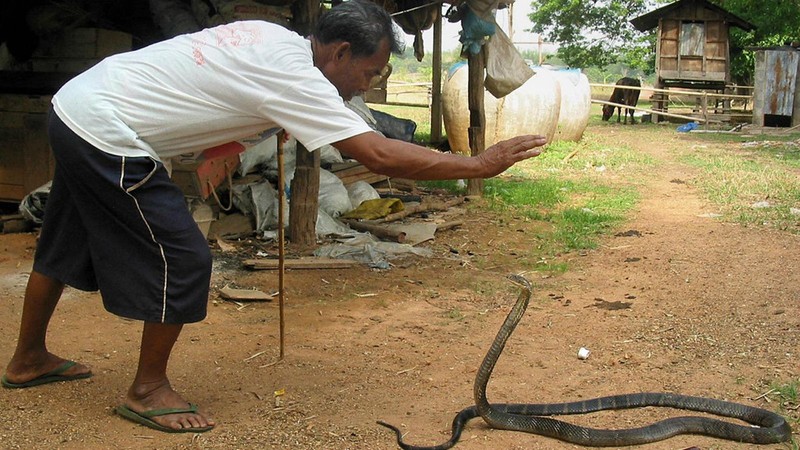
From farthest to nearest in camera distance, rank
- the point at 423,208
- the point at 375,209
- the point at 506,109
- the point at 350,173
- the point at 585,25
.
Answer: the point at 585,25
the point at 506,109
the point at 350,173
the point at 423,208
the point at 375,209

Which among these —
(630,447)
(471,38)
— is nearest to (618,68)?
(471,38)

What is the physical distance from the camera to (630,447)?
132 inches

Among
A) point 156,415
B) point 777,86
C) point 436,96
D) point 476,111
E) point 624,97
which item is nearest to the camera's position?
point 156,415

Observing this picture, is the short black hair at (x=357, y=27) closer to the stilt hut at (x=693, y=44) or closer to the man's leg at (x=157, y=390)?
the man's leg at (x=157, y=390)

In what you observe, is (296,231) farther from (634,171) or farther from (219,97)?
(634,171)

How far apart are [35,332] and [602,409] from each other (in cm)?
249

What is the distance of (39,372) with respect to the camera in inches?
149

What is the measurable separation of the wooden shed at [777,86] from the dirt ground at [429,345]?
14.2 meters

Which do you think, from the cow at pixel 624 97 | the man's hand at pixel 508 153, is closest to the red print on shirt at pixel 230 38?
the man's hand at pixel 508 153

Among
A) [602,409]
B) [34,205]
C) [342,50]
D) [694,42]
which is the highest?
[694,42]

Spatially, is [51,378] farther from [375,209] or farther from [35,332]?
[375,209]

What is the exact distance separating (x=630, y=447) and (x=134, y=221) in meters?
2.12

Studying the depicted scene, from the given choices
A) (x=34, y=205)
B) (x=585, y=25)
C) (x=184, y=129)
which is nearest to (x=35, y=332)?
(x=184, y=129)

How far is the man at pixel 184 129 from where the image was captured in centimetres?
303
